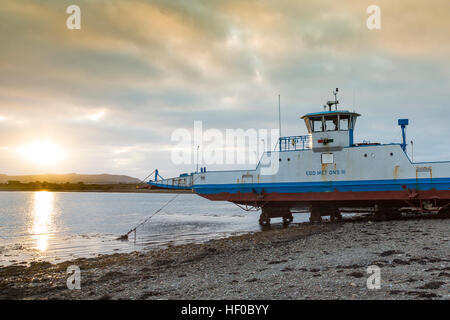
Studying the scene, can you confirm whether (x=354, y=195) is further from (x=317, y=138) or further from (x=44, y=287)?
(x=44, y=287)

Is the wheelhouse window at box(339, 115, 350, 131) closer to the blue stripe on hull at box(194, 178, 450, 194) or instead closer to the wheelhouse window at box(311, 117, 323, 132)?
the wheelhouse window at box(311, 117, 323, 132)

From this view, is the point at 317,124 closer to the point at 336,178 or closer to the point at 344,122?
the point at 344,122

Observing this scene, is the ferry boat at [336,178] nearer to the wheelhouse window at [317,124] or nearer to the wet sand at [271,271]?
the wheelhouse window at [317,124]

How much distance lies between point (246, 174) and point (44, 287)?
668 inches

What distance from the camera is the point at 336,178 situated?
957 inches

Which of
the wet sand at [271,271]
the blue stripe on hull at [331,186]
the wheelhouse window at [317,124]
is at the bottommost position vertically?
the wet sand at [271,271]

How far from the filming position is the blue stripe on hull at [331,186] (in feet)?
73.8

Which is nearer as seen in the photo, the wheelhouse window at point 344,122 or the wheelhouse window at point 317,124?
the wheelhouse window at point 344,122

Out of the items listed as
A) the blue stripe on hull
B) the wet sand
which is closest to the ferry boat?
the blue stripe on hull

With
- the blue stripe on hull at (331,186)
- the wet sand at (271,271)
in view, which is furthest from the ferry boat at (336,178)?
the wet sand at (271,271)

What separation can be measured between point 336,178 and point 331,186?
0.67 meters

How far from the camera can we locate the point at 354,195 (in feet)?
78.7

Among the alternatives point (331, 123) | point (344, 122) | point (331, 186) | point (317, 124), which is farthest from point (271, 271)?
point (344, 122)
